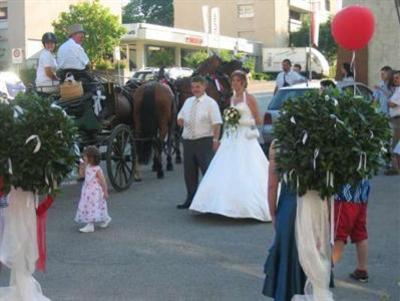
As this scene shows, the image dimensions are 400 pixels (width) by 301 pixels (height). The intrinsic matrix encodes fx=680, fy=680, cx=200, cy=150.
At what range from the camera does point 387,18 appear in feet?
62.4

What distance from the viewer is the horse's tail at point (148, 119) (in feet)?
39.6

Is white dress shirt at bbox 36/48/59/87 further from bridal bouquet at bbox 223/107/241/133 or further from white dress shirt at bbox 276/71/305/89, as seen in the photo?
white dress shirt at bbox 276/71/305/89

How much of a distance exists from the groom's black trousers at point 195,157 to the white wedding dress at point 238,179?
1.44ft

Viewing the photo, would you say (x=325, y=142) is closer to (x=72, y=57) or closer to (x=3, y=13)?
(x=72, y=57)

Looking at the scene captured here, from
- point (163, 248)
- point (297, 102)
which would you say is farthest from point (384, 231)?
point (297, 102)

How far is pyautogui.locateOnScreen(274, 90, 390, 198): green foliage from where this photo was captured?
461 centimetres

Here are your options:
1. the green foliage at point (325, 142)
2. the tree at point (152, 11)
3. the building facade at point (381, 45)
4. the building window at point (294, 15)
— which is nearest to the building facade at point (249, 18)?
the building window at point (294, 15)

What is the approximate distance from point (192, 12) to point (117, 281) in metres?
80.2

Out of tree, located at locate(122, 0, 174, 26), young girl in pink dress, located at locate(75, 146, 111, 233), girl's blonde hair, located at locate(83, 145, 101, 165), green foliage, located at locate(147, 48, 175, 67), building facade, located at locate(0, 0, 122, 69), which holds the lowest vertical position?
young girl in pink dress, located at locate(75, 146, 111, 233)

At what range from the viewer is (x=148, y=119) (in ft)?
39.8

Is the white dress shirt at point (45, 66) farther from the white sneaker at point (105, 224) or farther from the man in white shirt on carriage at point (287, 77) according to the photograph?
the man in white shirt on carriage at point (287, 77)

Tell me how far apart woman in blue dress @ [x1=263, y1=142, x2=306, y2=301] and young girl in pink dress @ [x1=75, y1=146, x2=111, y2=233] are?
404 centimetres

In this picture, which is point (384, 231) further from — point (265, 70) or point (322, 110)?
point (265, 70)

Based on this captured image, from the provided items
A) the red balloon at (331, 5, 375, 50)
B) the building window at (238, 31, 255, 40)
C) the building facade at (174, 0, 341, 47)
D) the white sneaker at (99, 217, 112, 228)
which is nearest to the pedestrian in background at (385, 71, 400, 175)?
the red balloon at (331, 5, 375, 50)
